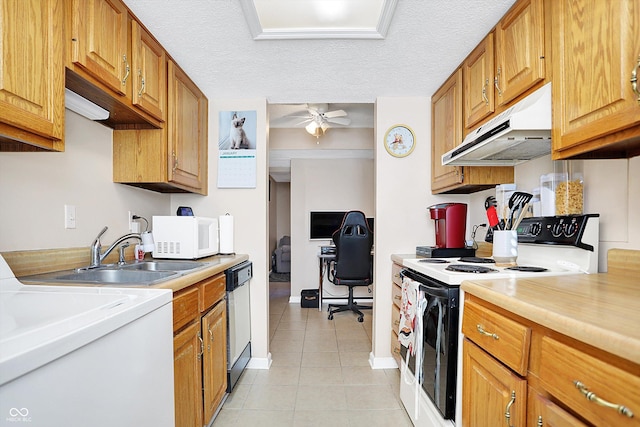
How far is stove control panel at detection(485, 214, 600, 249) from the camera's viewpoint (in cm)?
134

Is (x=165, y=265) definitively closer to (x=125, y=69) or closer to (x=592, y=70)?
(x=125, y=69)

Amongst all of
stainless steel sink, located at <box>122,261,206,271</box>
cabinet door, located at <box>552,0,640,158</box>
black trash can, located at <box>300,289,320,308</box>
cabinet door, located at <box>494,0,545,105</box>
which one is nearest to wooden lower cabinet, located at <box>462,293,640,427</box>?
cabinet door, located at <box>552,0,640,158</box>

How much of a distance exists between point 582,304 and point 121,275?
1882mm

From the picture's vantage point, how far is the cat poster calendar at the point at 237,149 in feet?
8.54

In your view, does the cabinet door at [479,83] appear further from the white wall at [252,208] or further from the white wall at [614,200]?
the white wall at [252,208]

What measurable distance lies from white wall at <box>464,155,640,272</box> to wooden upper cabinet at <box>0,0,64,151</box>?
2206 mm

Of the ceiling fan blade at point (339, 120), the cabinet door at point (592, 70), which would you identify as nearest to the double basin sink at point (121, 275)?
the cabinet door at point (592, 70)

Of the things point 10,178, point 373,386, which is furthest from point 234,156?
point 373,386

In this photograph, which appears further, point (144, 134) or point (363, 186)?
point (363, 186)

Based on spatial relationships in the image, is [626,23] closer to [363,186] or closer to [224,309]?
[224,309]

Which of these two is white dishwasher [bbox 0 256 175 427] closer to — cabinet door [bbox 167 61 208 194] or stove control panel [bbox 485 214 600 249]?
cabinet door [bbox 167 61 208 194]

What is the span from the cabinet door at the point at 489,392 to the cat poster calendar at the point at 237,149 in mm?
1980

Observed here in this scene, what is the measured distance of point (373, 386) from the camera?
7.33 feet

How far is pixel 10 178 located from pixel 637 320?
83.0 inches
